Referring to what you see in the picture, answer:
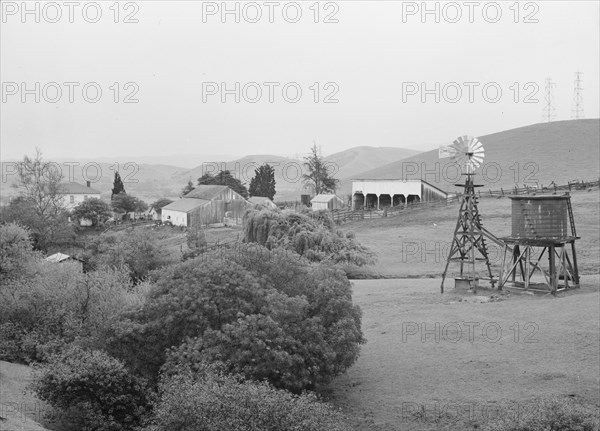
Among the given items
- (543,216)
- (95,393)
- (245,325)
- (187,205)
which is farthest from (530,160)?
(95,393)

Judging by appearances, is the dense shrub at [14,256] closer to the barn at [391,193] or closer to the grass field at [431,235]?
the grass field at [431,235]

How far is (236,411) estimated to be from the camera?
639 inches

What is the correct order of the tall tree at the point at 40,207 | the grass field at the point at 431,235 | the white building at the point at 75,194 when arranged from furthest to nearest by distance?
the white building at the point at 75,194, the tall tree at the point at 40,207, the grass field at the point at 431,235

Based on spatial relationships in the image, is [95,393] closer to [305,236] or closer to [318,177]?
[305,236]

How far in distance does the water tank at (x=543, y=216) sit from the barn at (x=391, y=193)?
3797cm

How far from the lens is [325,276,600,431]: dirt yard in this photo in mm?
20344

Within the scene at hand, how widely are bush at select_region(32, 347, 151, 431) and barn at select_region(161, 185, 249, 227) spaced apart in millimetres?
48427

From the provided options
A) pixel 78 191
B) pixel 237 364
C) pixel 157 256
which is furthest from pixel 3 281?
pixel 78 191

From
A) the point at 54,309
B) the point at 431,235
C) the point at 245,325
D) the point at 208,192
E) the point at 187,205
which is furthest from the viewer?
the point at 208,192

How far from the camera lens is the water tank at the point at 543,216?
3031 centimetres

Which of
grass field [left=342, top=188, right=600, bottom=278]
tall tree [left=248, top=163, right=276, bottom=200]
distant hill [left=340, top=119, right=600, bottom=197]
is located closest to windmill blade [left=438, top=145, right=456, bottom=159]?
grass field [left=342, top=188, right=600, bottom=278]

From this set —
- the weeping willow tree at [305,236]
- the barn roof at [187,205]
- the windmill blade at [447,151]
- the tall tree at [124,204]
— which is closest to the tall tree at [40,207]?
the tall tree at [124,204]

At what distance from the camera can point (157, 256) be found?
150 feet

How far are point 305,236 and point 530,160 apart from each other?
217ft
